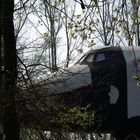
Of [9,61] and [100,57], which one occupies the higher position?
[100,57]

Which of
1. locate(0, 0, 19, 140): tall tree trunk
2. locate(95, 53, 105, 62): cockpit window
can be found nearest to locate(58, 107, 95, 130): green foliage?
locate(0, 0, 19, 140): tall tree trunk

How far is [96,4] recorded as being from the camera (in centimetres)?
606

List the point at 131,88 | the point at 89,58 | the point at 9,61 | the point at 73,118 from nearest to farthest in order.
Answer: the point at 9,61 < the point at 73,118 < the point at 131,88 < the point at 89,58

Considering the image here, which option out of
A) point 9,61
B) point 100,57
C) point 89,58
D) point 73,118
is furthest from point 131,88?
point 9,61

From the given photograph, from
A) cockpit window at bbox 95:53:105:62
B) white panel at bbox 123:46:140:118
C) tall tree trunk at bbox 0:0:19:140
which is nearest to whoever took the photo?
tall tree trunk at bbox 0:0:19:140

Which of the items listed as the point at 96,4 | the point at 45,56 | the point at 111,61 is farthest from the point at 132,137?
the point at 96,4

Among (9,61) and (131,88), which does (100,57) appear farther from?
(9,61)

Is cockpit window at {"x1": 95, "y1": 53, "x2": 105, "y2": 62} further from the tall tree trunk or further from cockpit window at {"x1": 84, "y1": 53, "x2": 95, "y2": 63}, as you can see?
the tall tree trunk

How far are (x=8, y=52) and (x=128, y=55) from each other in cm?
736

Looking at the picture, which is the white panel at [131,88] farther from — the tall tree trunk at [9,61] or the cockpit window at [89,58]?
the tall tree trunk at [9,61]

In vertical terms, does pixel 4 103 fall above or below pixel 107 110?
above

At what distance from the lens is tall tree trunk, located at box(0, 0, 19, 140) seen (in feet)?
19.6

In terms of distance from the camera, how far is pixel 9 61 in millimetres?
6113

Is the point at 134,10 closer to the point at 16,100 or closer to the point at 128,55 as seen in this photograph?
the point at 16,100
